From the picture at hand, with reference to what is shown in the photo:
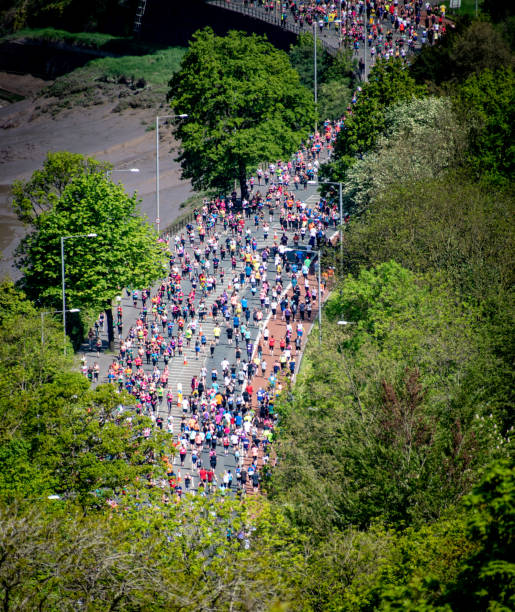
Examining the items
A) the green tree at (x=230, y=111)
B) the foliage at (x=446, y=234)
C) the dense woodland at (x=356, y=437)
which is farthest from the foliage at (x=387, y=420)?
the green tree at (x=230, y=111)

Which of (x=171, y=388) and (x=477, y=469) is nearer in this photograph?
(x=477, y=469)

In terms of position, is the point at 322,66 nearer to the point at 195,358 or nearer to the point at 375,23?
the point at 375,23

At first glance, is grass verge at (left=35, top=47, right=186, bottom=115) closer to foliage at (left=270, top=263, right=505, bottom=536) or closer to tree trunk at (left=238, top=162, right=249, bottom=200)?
tree trunk at (left=238, top=162, right=249, bottom=200)

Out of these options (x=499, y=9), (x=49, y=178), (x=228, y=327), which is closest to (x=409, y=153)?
(x=228, y=327)

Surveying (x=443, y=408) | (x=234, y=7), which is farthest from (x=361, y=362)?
(x=234, y=7)

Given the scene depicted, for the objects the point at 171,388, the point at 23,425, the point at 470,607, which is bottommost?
the point at 171,388

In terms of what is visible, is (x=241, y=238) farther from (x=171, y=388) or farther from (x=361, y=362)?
(x=361, y=362)

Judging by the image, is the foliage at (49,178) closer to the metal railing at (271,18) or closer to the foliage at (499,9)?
the metal railing at (271,18)
